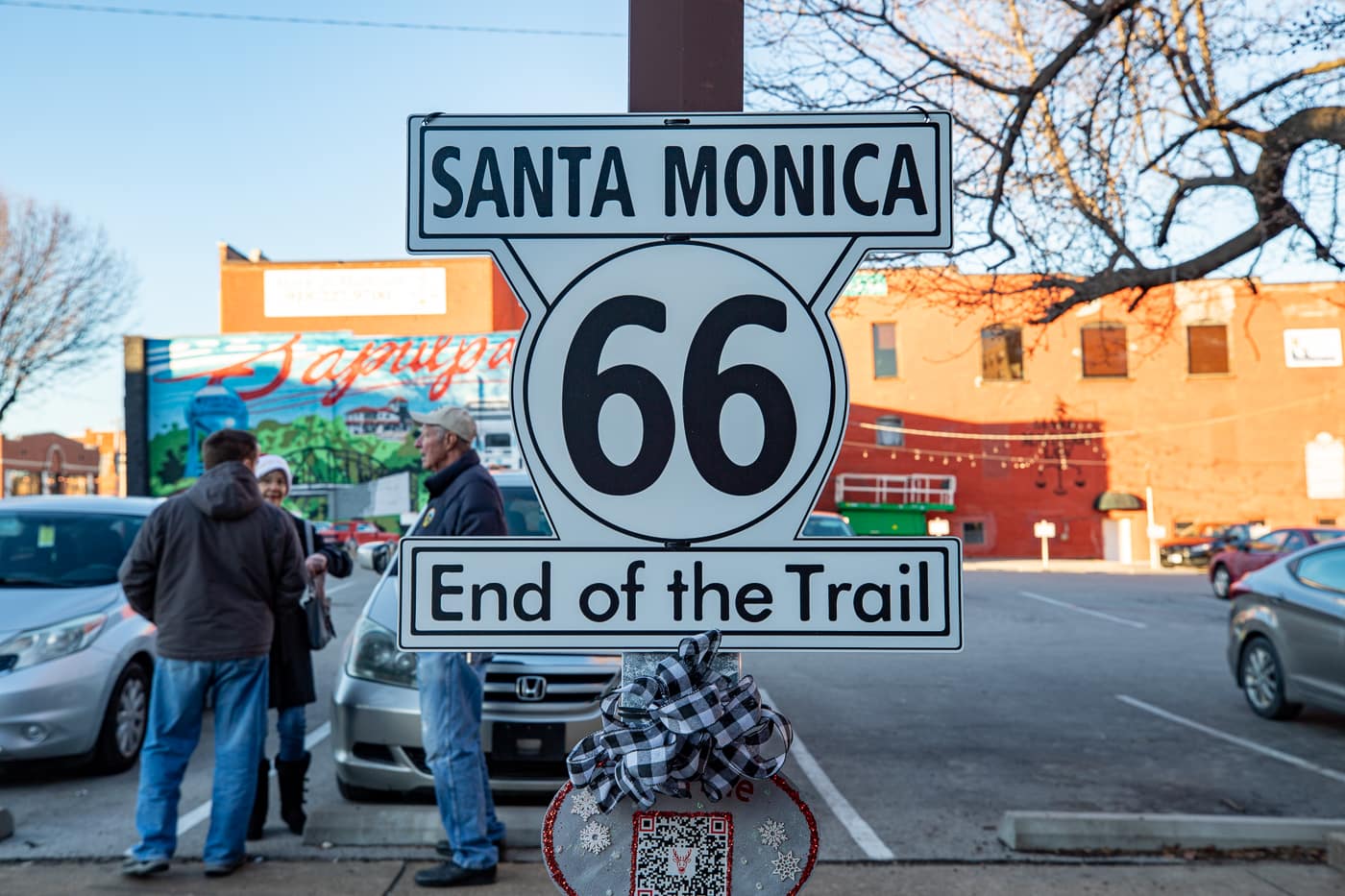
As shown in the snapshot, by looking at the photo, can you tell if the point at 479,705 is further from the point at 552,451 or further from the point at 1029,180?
the point at 1029,180

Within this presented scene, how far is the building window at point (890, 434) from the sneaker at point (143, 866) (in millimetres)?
34772

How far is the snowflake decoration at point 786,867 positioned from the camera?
1.92 meters

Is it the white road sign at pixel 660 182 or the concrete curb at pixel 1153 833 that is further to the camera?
the concrete curb at pixel 1153 833

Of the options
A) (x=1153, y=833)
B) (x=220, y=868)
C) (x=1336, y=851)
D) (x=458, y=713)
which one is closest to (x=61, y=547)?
(x=220, y=868)

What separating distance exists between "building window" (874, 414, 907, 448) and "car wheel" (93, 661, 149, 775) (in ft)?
107

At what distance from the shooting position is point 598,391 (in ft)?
6.64

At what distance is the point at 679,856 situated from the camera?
1.91m

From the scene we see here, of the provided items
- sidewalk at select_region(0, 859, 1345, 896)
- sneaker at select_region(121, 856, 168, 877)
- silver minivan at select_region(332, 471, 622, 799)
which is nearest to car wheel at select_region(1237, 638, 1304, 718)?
sidewalk at select_region(0, 859, 1345, 896)

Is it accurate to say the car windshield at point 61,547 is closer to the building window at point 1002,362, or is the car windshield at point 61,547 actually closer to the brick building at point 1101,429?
the brick building at point 1101,429

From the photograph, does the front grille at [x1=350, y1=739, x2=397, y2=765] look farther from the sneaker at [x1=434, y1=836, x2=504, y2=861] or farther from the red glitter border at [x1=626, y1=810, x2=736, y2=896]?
the red glitter border at [x1=626, y1=810, x2=736, y2=896]

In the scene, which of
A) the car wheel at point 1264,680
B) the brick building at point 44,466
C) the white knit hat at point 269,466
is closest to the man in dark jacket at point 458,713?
the white knit hat at point 269,466

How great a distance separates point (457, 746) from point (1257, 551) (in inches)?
776

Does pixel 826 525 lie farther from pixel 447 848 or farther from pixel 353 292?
pixel 353 292

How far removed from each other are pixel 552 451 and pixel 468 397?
22.9 m
